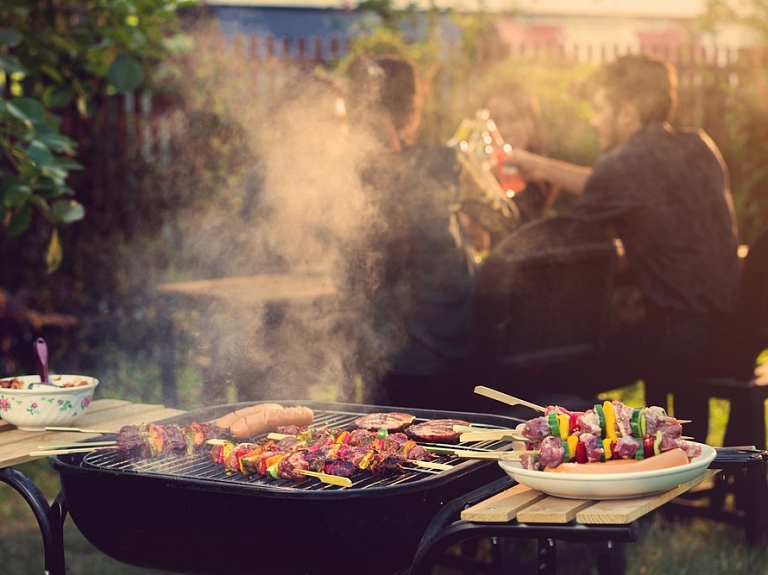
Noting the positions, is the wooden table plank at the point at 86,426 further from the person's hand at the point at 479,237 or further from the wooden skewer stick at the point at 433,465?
the person's hand at the point at 479,237

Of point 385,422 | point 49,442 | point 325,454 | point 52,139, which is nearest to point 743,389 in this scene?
point 385,422

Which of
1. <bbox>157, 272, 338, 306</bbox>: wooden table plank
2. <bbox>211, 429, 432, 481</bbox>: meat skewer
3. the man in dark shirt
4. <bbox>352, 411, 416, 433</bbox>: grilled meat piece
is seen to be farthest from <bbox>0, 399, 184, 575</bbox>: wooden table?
the man in dark shirt

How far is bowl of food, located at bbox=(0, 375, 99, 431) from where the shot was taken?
302cm

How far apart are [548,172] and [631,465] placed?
11.2 feet

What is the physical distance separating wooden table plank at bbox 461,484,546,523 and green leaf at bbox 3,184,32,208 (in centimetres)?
252

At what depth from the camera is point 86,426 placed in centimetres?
316

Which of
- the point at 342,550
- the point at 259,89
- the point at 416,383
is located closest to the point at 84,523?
the point at 342,550

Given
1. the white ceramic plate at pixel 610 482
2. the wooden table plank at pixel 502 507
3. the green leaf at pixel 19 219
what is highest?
the green leaf at pixel 19 219

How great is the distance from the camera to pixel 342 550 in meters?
2.29

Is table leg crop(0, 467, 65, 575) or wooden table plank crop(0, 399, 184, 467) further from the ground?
wooden table plank crop(0, 399, 184, 467)

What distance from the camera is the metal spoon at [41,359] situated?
3092 mm

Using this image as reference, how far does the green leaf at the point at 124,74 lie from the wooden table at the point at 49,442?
150cm

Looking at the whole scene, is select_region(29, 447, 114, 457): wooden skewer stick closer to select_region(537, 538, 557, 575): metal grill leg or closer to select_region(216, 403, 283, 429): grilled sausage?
select_region(216, 403, 283, 429): grilled sausage

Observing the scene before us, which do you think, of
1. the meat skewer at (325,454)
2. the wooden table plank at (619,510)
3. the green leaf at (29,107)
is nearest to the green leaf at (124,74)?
the green leaf at (29,107)
